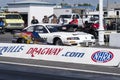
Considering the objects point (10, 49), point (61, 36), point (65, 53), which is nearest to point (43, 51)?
point (65, 53)

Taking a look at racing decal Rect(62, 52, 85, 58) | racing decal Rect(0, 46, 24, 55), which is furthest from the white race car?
racing decal Rect(62, 52, 85, 58)

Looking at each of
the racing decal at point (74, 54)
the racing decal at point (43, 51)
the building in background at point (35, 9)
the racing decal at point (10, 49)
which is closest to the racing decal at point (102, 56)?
the racing decal at point (74, 54)

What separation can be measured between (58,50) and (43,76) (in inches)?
192

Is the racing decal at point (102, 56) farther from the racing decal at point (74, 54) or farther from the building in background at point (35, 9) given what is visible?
the building in background at point (35, 9)

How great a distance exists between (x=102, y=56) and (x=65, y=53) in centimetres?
195

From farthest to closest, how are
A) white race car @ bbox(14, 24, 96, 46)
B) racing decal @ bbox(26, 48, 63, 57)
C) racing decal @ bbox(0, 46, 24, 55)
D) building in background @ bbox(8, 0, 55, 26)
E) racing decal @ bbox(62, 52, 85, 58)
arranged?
building in background @ bbox(8, 0, 55, 26) < white race car @ bbox(14, 24, 96, 46) < racing decal @ bbox(0, 46, 24, 55) < racing decal @ bbox(26, 48, 63, 57) < racing decal @ bbox(62, 52, 85, 58)

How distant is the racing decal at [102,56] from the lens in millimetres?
16688

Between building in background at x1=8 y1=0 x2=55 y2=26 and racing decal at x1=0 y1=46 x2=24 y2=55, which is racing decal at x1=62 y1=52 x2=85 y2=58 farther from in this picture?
building in background at x1=8 y1=0 x2=55 y2=26

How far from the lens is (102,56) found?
1683cm

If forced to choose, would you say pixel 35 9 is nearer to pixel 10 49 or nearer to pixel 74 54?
pixel 10 49

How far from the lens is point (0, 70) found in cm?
1530

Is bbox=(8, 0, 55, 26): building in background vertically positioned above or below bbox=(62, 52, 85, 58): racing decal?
above

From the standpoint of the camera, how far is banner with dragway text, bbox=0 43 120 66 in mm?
16703

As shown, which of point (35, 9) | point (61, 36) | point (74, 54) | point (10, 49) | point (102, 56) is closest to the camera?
point (102, 56)
